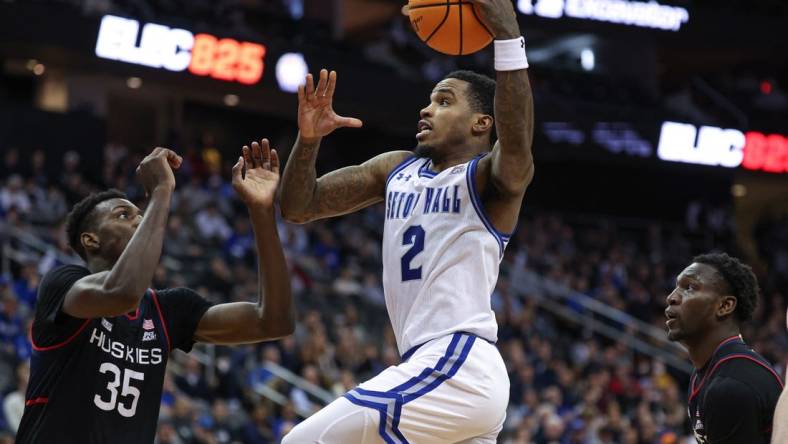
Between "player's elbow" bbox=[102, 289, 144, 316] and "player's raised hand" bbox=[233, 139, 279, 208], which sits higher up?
"player's raised hand" bbox=[233, 139, 279, 208]

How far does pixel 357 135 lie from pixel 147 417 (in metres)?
21.8

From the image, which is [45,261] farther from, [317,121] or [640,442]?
[317,121]

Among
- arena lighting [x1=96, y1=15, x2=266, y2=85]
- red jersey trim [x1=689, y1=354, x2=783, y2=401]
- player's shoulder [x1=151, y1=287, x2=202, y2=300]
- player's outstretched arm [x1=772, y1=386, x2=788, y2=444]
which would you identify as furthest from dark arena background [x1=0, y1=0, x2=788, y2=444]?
player's outstretched arm [x1=772, y1=386, x2=788, y2=444]

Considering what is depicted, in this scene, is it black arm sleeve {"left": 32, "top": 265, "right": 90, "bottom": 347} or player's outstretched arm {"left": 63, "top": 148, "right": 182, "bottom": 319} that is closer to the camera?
player's outstretched arm {"left": 63, "top": 148, "right": 182, "bottom": 319}

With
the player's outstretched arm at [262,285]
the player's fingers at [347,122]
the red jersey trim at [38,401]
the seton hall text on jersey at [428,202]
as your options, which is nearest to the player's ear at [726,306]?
the seton hall text on jersey at [428,202]

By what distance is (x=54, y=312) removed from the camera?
4.49 metres

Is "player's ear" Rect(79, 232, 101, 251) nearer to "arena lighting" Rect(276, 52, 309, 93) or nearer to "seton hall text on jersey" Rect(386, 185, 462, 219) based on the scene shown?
"seton hall text on jersey" Rect(386, 185, 462, 219)

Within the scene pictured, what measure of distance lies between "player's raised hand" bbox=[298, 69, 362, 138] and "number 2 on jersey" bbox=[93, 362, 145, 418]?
1.28 metres

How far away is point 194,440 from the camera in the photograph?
11492mm

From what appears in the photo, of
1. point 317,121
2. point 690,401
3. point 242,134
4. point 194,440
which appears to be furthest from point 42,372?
point 242,134

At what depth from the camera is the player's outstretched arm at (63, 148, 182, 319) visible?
4246mm

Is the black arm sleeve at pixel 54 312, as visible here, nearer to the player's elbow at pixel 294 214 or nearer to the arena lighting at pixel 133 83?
the player's elbow at pixel 294 214

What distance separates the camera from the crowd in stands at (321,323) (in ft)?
41.9

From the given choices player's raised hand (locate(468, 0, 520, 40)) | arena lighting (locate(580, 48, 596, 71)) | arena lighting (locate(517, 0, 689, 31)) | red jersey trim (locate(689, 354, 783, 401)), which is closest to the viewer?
player's raised hand (locate(468, 0, 520, 40))
